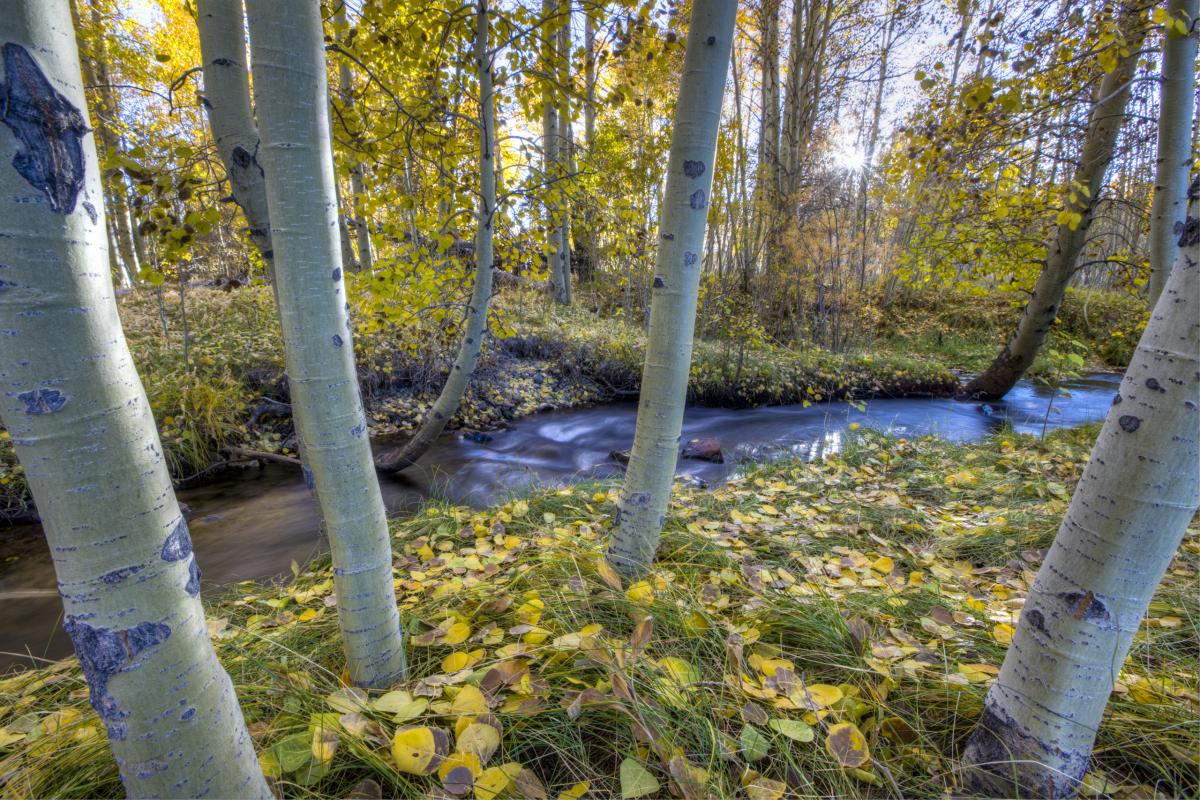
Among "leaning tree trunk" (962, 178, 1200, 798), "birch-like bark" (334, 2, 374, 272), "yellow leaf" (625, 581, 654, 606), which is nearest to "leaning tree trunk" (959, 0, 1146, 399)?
"leaning tree trunk" (962, 178, 1200, 798)

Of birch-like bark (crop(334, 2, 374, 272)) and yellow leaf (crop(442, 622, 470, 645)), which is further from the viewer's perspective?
birch-like bark (crop(334, 2, 374, 272))

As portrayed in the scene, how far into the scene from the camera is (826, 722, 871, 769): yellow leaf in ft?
3.53

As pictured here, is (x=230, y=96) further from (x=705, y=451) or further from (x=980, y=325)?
(x=980, y=325)

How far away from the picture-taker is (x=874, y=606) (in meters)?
1.80

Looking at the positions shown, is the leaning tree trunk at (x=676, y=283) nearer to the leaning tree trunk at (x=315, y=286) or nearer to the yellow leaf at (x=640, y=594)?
the yellow leaf at (x=640, y=594)

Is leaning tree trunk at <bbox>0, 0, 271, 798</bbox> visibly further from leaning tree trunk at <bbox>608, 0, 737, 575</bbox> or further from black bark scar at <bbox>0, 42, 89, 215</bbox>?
leaning tree trunk at <bbox>608, 0, 737, 575</bbox>

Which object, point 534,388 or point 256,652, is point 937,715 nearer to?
point 256,652

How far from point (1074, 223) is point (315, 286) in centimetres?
472

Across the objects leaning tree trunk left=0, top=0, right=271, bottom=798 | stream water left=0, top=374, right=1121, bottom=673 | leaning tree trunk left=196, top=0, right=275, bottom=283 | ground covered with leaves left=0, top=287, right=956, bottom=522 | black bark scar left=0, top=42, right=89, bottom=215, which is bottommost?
stream water left=0, top=374, right=1121, bottom=673

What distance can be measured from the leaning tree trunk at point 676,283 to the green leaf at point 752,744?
82 centimetres

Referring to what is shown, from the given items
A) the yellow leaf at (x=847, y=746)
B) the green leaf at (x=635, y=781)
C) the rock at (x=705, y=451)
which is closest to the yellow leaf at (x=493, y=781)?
the green leaf at (x=635, y=781)

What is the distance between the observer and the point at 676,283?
173 centimetres

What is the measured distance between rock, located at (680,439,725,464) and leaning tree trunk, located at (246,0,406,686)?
4792mm

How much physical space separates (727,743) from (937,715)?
0.62 metres
